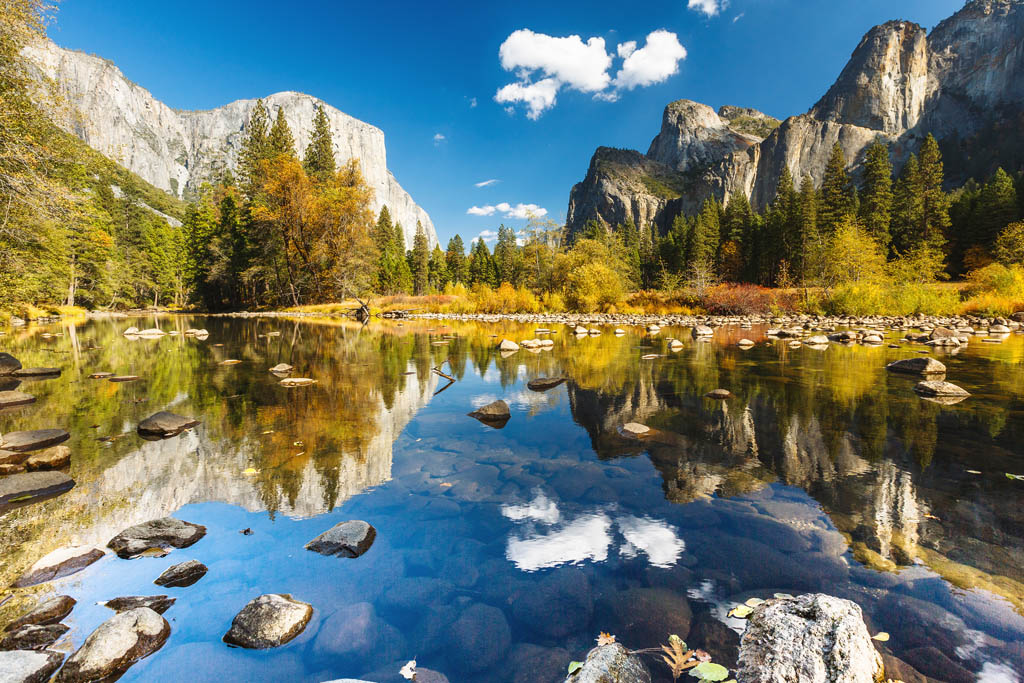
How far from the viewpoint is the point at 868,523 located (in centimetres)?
287

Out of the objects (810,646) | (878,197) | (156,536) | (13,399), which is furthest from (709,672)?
(878,197)

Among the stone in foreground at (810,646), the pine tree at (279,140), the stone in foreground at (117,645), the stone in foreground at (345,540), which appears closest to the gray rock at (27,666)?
the stone in foreground at (117,645)

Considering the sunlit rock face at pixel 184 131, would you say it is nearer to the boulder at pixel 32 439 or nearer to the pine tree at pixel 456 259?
the pine tree at pixel 456 259

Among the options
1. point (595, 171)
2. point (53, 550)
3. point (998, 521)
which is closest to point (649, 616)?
point (998, 521)

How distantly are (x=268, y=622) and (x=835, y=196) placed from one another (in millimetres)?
65725

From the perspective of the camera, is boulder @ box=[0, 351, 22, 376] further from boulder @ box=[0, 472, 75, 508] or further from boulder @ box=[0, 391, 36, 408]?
boulder @ box=[0, 472, 75, 508]

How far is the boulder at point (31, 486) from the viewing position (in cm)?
327

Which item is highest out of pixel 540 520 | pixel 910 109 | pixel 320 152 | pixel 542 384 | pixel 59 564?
pixel 910 109

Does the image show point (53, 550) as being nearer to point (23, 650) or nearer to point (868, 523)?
point (23, 650)

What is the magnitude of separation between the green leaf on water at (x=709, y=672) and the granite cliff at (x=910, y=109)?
94384 millimetres

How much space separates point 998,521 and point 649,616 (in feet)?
9.09

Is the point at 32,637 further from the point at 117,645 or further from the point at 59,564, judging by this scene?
the point at 59,564

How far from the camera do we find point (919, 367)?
26.0ft

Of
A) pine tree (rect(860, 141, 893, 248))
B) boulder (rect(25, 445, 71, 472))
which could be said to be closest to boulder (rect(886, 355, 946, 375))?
boulder (rect(25, 445, 71, 472))
